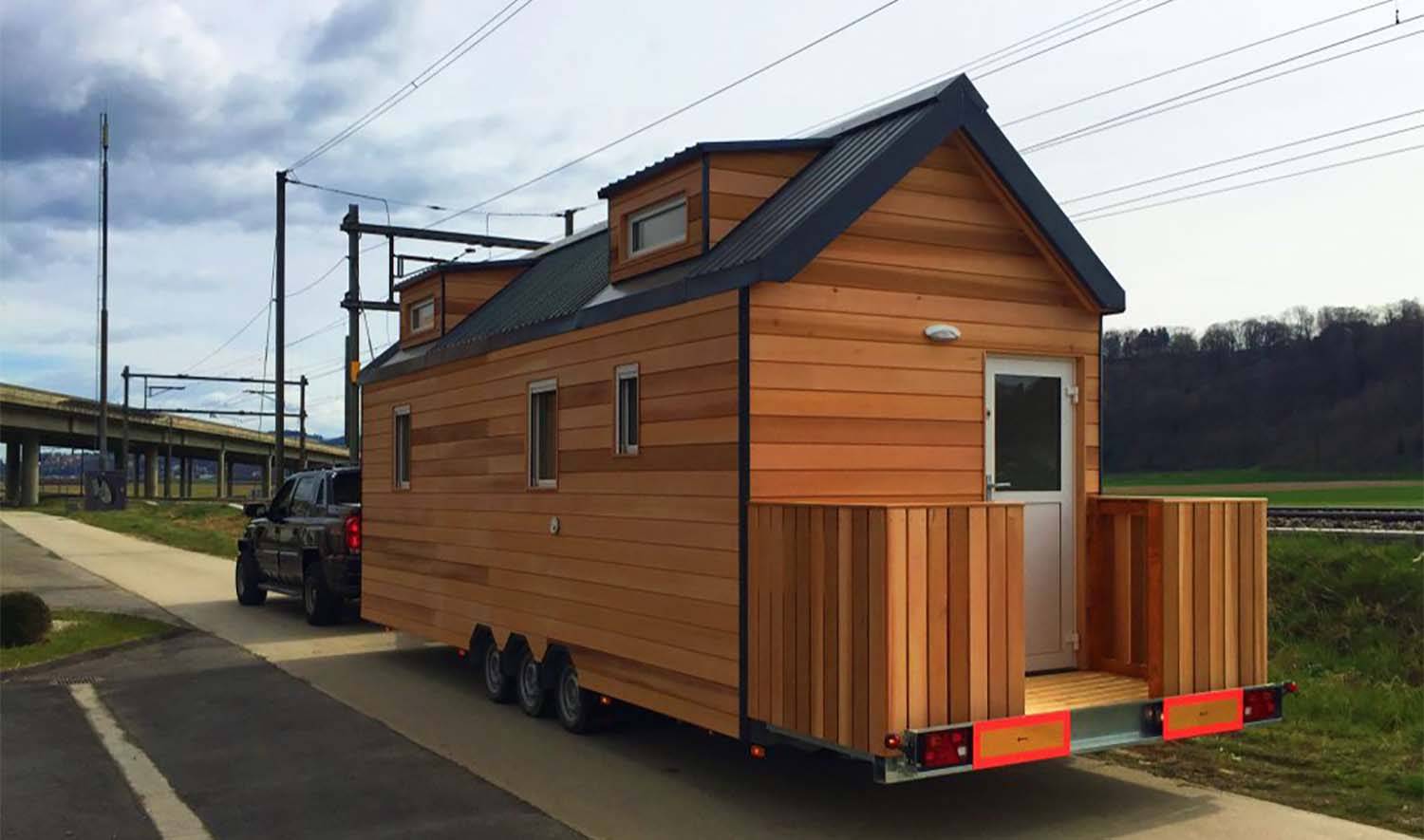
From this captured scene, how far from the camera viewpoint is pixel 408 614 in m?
11.3

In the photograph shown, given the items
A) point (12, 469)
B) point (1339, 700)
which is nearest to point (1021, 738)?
point (1339, 700)

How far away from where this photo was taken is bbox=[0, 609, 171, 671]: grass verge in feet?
38.9

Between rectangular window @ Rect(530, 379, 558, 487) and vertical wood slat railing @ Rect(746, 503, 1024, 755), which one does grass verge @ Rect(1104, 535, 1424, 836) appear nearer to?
vertical wood slat railing @ Rect(746, 503, 1024, 755)

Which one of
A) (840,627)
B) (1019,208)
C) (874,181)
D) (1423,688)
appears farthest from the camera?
(1423,688)

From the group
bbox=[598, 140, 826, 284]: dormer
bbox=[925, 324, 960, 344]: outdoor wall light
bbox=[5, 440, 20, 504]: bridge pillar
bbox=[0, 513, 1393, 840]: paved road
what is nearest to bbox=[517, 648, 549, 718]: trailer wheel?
bbox=[0, 513, 1393, 840]: paved road

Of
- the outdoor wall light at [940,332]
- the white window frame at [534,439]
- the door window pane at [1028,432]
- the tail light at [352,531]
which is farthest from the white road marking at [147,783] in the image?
the door window pane at [1028,432]

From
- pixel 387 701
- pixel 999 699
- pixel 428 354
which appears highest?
pixel 428 354

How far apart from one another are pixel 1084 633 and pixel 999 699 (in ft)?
6.34

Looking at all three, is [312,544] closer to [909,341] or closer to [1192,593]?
[909,341]

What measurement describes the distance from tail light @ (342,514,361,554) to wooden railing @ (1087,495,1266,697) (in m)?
9.17

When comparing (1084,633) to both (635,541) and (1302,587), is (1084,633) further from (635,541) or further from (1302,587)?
(1302,587)

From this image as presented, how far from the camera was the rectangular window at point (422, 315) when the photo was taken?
11.8 m

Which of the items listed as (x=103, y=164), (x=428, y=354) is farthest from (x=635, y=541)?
(x=103, y=164)

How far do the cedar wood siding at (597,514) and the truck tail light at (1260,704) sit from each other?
2.76 meters
